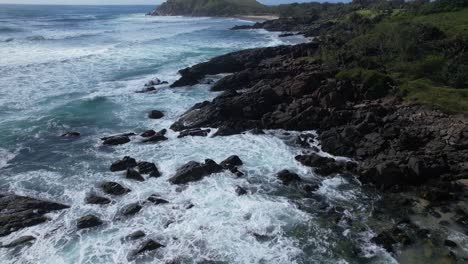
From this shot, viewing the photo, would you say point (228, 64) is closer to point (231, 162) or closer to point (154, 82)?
point (154, 82)

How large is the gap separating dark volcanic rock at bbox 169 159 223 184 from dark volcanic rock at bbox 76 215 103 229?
5.85 m

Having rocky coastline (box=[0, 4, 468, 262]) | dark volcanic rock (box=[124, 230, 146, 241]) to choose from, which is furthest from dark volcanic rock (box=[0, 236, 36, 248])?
dark volcanic rock (box=[124, 230, 146, 241])

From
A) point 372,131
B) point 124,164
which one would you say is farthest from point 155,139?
point 372,131

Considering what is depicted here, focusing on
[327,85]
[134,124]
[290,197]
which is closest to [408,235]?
[290,197]

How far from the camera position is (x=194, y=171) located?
88.5ft

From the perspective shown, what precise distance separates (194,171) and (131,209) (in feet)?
18.3

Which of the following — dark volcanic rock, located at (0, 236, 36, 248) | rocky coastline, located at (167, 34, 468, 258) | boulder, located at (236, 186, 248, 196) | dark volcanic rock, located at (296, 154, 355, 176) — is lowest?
dark volcanic rock, located at (0, 236, 36, 248)

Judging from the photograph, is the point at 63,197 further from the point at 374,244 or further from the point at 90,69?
the point at 90,69

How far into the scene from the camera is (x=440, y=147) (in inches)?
1087

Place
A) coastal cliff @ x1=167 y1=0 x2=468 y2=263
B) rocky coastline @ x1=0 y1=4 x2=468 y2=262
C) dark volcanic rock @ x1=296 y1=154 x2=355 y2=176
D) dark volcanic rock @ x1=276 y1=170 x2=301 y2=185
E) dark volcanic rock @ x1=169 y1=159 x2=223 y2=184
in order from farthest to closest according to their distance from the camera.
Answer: dark volcanic rock @ x1=296 y1=154 x2=355 y2=176
dark volcanic rock @ x1=169 y1=159 x2=223 y2=184
dark volcanic rock @ x1=276 y1=170 x2=301 y2=185
coastal cliff @ x1=167 y1=0 x2=468 y2=263
rocky coastline @ x1=0 y1=4 x2=468 y2=262

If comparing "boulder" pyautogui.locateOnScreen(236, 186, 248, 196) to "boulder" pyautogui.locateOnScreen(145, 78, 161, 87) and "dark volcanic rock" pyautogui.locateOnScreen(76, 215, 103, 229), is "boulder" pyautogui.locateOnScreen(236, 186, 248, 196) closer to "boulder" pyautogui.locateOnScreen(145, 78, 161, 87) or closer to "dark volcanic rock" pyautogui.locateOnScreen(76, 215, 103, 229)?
"dark volcanic rock" pyautogui.locateOnScreen(76, 215, 103, 229)

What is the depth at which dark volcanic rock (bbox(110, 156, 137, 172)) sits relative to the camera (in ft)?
92.4

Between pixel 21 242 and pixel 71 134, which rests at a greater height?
pixel 21 242

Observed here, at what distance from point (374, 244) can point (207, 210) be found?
31.1ft
